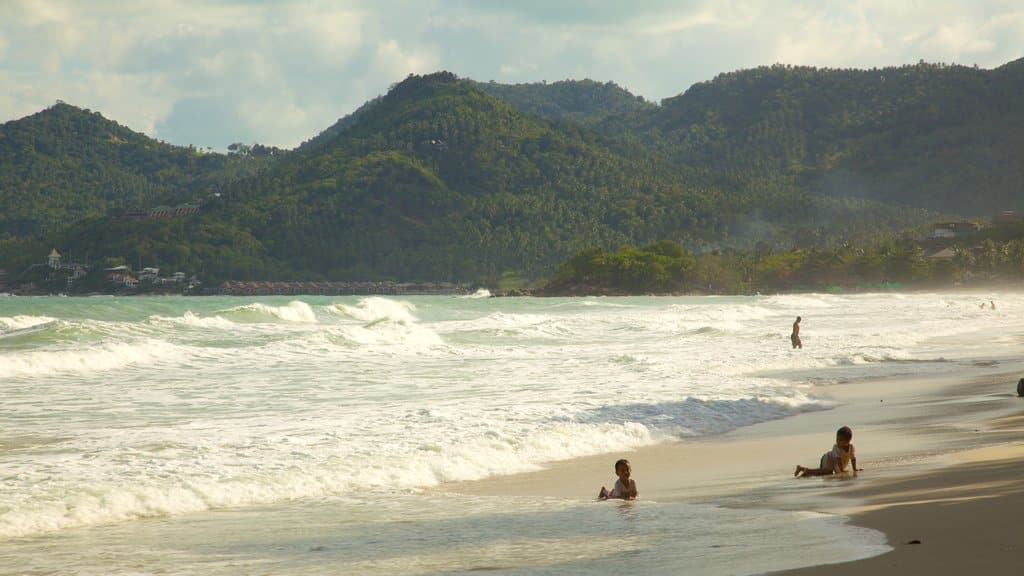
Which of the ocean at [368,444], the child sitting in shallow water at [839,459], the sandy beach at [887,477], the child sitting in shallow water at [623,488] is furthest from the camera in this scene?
the child sitting in shallow water at [839,459]

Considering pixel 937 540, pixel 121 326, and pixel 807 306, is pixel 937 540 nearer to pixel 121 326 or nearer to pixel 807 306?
pixel 121 326

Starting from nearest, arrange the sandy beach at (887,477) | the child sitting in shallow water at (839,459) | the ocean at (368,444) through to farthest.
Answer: the sandy beach at (887,477)
the ocean at (368,444)
the child sitting in shallow water at (839,459)

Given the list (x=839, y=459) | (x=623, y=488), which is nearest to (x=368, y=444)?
(x=623, y=488)

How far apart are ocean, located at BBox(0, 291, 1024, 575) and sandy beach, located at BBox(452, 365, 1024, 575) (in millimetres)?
404

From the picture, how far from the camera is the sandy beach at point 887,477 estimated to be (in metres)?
6.59

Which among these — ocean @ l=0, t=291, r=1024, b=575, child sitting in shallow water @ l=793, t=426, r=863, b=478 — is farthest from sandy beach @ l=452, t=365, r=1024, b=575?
ocean @ l=0, t=291, r=1024, b=575

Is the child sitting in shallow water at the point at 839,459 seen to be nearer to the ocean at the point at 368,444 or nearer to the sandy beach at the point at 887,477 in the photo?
the sandy beach at the point at 887,477

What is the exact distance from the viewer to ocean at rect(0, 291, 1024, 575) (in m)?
7.63

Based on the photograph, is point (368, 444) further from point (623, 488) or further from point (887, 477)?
point (887, 477)

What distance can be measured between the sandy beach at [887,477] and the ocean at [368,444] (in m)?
0.40

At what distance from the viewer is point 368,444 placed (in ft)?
42.0

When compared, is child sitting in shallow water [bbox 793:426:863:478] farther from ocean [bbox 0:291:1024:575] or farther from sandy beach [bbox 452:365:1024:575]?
ocean [bbox 0:291:1024:575]

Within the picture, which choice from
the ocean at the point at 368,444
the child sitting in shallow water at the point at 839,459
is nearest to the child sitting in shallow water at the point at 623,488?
the ocean at the point at 368,444

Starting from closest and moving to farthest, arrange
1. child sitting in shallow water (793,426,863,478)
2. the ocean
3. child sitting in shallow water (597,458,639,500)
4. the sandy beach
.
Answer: the sandy beach < the ocean < child sitting in shallow water (597,458,639,500) < child sitting in shallow water (793,426,863,478)
